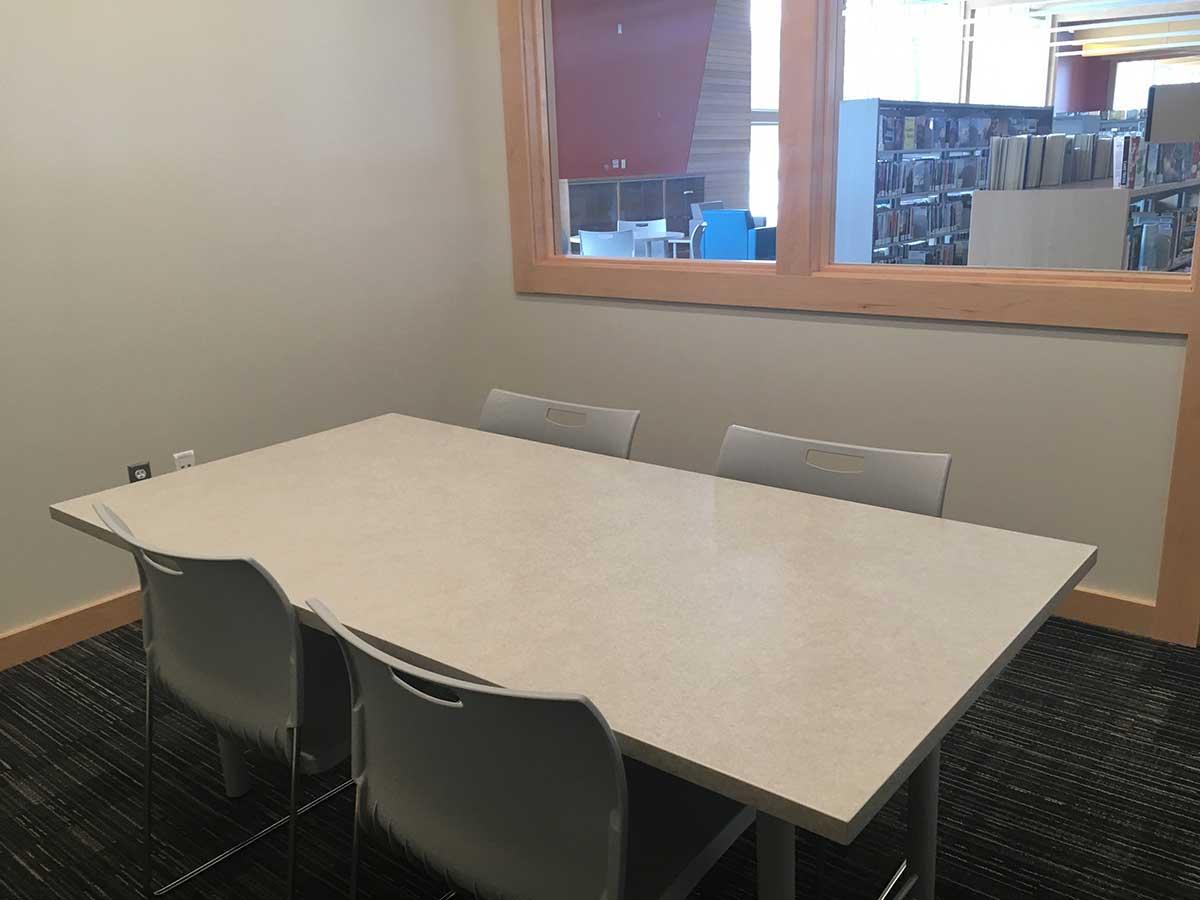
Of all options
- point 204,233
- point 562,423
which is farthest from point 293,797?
point 204,233

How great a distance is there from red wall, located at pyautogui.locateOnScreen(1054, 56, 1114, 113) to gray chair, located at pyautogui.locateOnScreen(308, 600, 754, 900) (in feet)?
8.09

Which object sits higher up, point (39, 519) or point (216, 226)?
point (216, 226)

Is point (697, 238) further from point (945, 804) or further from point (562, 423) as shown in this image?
point (945, 804)

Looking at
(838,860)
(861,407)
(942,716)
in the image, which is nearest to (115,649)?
(838,860)

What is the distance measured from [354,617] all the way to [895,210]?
2.49 meters

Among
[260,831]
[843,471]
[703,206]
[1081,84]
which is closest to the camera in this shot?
[843,471]

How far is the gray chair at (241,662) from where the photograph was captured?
162cm

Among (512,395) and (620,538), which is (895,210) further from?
(620,538)

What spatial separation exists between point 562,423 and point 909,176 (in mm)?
1535

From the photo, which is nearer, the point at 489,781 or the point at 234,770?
the point at 489,781

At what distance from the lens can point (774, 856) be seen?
1.37m

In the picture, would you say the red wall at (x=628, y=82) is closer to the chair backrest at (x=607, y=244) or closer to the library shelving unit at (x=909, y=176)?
the chair backrest at (x=607, y=244)

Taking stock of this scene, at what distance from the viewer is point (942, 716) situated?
1.21 metres

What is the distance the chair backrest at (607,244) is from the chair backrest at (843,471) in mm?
1931
